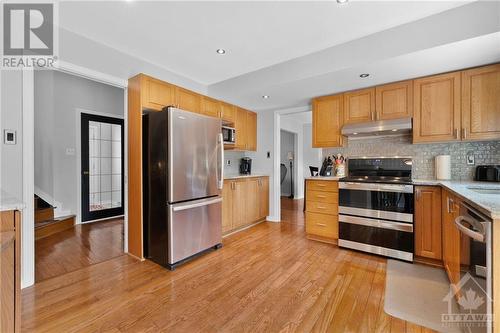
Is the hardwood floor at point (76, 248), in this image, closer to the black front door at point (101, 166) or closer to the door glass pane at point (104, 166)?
the black front door at point (101, 166)

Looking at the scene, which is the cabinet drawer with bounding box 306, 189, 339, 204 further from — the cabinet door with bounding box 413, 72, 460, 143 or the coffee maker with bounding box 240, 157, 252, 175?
the coffee maker with bounding box 240, 157, 252, 175

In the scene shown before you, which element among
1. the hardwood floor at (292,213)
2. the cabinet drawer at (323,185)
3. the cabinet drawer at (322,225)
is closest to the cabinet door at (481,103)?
the cabinet drawer at (323,185)

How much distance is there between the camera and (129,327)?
5.02 feet

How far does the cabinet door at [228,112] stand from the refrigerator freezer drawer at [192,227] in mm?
1568

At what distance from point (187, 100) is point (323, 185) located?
7.45 ft

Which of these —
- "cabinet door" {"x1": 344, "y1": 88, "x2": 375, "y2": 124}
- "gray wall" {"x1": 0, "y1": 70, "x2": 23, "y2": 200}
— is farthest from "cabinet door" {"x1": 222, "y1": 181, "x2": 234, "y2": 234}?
"gray wall" {"x1": 0, "y1": 70, "x2": 23, "y2": 200}

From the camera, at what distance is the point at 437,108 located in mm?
2584

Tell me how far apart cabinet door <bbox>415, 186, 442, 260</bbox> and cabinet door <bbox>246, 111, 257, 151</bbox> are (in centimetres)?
278

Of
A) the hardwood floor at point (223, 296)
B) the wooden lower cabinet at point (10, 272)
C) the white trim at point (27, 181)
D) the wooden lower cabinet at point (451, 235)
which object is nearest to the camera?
the wooden lower cabinet at point (10, 272)

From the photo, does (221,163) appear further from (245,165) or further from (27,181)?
(27,181)

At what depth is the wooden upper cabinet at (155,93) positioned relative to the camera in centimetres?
261

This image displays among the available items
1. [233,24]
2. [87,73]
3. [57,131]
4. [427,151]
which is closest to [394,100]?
[427,151]

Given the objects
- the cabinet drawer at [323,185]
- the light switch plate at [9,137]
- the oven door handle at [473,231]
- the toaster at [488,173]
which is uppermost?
the light switch plate at [9,137]

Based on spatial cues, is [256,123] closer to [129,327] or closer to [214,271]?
[214,271]
